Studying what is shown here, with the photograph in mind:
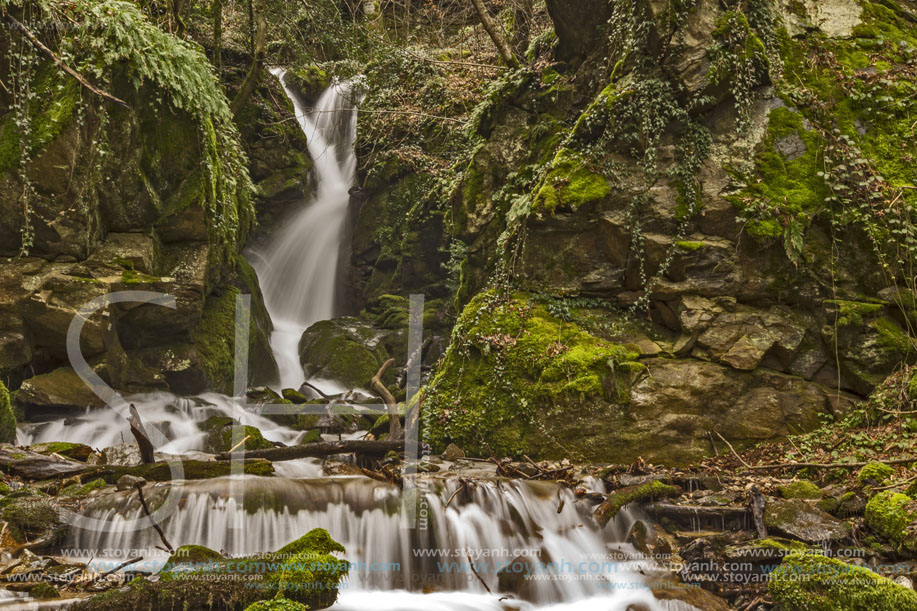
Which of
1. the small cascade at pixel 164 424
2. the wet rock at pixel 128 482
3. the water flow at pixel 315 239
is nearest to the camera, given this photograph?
the wet rock at pixel 128 482

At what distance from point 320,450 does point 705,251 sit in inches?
205

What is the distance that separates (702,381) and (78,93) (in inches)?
352

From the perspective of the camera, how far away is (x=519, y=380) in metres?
7.35

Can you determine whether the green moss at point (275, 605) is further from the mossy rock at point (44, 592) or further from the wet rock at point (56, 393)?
the wet rock at point (56, 393)

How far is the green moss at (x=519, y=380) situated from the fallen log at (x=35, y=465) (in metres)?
3.85

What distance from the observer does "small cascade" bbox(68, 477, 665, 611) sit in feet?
15.4

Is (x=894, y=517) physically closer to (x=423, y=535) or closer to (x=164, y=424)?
(x=423, y=535)

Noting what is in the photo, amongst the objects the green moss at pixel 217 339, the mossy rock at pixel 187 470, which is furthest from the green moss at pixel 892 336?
the green moss at pixel 217 339

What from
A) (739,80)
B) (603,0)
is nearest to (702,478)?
(739,80)

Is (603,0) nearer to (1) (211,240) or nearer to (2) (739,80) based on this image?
(2) (739,80)

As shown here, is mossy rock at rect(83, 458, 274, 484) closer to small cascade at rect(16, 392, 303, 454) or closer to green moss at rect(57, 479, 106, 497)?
green moss at rect(57, 479, 106, 497)

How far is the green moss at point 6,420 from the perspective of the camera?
21.4ft

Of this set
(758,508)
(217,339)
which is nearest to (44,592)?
(758,508)

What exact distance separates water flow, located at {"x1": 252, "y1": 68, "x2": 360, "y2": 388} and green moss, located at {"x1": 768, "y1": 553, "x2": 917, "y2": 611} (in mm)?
10494
